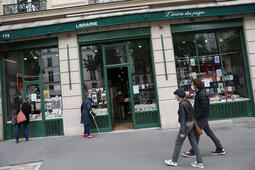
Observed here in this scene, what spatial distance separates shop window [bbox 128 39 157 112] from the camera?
24.6ft

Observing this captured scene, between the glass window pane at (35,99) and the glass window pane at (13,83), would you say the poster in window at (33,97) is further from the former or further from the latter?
Result: the glass window pane at (13,83)

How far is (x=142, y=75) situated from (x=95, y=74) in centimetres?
221

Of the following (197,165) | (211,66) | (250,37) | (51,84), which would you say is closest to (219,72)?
(211,66)

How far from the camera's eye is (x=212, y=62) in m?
7.69

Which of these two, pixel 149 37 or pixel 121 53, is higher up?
pixel 149 37

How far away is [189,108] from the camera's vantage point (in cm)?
359

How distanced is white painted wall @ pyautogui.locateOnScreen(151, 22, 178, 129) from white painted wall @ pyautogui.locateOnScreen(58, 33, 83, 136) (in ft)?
11.7

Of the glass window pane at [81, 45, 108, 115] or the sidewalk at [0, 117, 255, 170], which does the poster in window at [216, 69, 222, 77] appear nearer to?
the sidewalk at [0, 117, 255, 170]

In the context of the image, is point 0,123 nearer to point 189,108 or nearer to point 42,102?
point 42,102

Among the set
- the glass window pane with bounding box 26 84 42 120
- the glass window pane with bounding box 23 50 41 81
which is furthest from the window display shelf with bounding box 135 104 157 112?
the glass window pane with bounding box 23 50 41 81

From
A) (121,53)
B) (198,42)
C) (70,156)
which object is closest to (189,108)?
(70,156)

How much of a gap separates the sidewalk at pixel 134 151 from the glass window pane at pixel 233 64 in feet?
4.38

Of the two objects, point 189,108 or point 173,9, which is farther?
point 173,9

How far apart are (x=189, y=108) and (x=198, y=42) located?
528cm
